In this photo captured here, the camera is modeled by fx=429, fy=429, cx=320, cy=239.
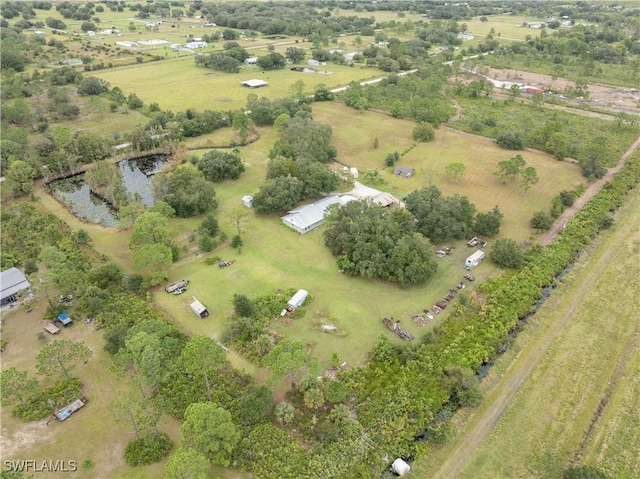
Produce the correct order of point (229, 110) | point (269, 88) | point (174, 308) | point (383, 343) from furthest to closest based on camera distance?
point (269, 88), point (229, 110), point (174, 308), point (383, 343)

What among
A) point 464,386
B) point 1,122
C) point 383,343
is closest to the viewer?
point 464,386

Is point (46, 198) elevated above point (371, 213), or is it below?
below

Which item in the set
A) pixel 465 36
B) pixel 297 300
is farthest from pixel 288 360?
pixel 465 36

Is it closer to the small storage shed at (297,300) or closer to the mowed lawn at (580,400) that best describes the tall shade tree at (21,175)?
the small storage shed at (297,300)

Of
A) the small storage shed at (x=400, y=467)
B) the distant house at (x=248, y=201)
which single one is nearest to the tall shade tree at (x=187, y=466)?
the small storage shed at (x=400, y=467)

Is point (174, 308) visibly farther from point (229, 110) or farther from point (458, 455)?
point (229, 110)

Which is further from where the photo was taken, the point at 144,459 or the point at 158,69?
the point at 158,69

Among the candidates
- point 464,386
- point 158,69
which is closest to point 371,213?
point 464,386

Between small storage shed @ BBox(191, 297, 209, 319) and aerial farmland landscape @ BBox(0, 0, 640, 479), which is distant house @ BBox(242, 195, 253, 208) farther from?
small storage shed @ BBox(191, 297, 209, 319)

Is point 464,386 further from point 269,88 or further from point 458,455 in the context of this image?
point 269,88
